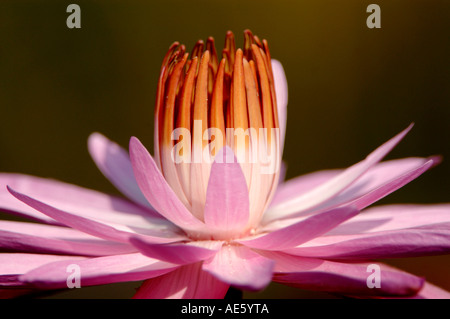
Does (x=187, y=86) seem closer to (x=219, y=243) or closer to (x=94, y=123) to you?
(x=219, y=243)

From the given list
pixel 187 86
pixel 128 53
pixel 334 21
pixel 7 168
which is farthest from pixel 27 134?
pixel 187 86

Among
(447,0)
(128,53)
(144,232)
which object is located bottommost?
(144,232)

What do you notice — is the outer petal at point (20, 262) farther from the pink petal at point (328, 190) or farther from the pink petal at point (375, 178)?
the pink petal at point (375, 178)

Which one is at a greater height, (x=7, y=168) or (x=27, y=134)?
(x=27, y=134)

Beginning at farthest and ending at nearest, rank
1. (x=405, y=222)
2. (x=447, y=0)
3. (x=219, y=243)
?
(x=447, y=0), (x=405, y=222), (x=219, y=243)

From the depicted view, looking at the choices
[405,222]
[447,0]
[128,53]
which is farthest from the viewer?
[128,53]

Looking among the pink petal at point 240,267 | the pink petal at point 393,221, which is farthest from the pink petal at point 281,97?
the pink petal at point 240,267

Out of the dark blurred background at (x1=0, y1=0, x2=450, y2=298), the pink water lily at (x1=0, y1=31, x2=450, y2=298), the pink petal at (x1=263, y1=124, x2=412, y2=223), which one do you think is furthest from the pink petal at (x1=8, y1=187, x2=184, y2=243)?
the dark blurred background at (x1=0, y1=0, x2=450, y2=298)

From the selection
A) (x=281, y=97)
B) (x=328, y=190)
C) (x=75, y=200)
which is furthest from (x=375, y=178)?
(x=75, y=200)
